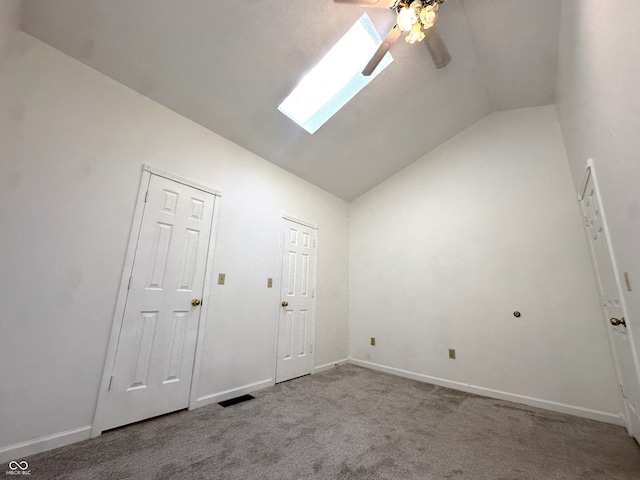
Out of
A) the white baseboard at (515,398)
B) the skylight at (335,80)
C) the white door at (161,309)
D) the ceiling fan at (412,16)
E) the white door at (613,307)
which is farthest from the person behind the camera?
the skylight at (335,80)

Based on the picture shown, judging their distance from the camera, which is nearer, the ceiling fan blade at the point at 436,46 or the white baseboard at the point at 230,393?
the ceiling fan blade at the point at 436,46

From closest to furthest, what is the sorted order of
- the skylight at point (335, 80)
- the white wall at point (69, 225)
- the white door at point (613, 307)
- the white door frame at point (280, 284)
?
the white wall at point (69, 225) → the white door at point (613, 307) → the skylight at point (335, 80) → the white door frame at point (280, 284)

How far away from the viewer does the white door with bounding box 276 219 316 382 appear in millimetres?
3188

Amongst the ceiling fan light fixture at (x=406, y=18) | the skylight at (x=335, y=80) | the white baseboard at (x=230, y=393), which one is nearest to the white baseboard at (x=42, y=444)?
the white baseboard at (x=230, y=393)

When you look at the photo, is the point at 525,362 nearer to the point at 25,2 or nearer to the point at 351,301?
the point at 351,301

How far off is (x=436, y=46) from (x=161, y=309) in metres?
3.18

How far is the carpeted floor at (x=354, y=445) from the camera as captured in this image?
1.48 meters

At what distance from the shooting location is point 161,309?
2.23 metres

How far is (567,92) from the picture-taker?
2.38 metres

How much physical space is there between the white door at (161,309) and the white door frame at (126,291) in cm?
3

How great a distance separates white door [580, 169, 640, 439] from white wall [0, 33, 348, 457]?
322cm

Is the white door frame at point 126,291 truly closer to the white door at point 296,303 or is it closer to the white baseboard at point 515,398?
the white door at point 296,303

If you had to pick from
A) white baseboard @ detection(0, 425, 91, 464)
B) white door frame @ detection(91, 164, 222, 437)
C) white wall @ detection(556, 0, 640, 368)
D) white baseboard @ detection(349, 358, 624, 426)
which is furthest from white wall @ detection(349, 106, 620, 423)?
white baseboard @ detection(0, 425, 91, 464)

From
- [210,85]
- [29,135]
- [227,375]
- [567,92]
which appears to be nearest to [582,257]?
[567,92]
